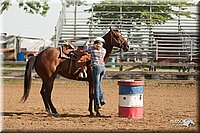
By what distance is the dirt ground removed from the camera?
924 centimetres

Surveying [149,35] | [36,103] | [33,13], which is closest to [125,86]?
[36,103]

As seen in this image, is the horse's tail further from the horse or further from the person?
the person

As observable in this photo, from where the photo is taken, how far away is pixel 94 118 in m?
10.8

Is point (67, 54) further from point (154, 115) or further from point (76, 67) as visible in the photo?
point (154, 115)

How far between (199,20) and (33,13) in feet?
40.6

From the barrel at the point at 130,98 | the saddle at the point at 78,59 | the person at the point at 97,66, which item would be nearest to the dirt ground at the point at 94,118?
the barrel at the point at 130,98

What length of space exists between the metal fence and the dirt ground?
9.22 meters

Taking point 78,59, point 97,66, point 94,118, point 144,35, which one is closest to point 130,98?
point 94,118

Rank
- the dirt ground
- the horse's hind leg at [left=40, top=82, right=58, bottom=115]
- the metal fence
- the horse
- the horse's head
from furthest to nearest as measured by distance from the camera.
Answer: the metal fence, the horse's head, the horse, the horse's hind leg at [left=40, top=82, right=58, bottom=115], the dirt ground

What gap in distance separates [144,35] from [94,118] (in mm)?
20728

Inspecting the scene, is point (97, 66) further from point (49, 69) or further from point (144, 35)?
point (144, 35)

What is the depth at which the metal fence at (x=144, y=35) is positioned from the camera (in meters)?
29.4

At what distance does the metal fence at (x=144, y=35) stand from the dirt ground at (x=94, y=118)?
30.3ft

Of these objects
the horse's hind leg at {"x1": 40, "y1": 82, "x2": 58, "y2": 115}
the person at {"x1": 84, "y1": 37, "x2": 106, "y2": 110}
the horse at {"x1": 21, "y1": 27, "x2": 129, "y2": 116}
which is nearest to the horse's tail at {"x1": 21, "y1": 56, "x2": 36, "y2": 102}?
the horse at {"x1": 21, "y1": 27, "x2": 129, "y2": 116}
